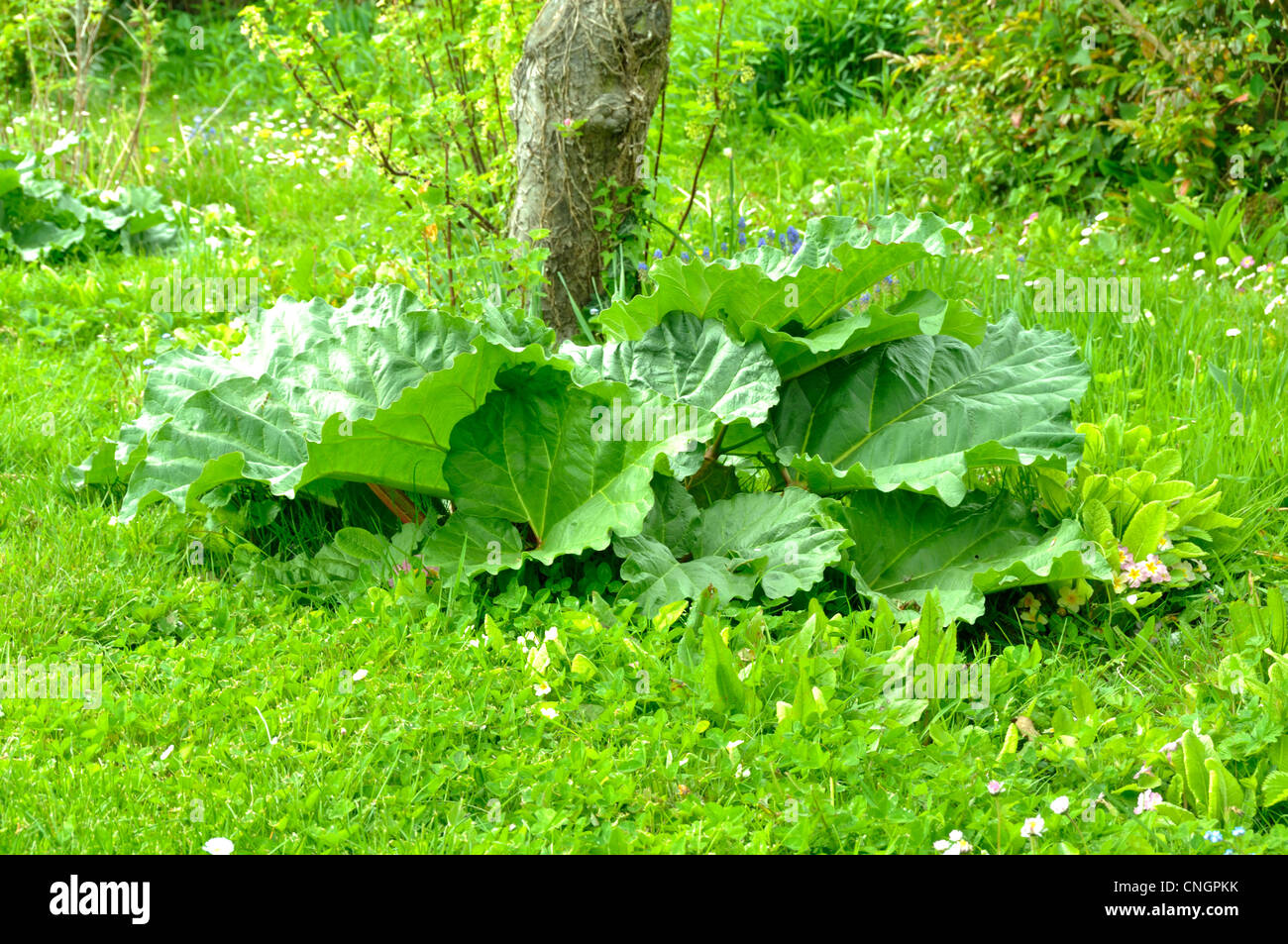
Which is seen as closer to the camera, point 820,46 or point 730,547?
point 730,547

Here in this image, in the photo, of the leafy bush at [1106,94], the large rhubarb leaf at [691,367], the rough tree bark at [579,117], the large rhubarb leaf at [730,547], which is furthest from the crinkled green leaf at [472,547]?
the leafy bush at [1106,94]

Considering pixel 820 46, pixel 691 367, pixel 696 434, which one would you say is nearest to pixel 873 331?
pixel 691 367

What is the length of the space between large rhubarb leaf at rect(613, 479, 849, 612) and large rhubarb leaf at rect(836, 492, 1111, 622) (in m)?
0.14

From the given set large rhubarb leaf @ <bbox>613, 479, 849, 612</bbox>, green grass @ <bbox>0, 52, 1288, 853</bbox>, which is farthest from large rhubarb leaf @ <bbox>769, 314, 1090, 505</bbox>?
green grass @ <bbox>0, 52, 1288, 853</bbox>

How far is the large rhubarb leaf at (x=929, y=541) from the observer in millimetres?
2881

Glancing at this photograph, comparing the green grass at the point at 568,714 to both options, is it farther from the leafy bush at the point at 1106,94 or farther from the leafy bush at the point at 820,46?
the leafy bush at the point at 820,46

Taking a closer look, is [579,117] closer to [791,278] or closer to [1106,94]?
[791,278]

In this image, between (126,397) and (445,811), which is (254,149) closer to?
(126,397)

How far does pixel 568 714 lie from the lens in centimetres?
249

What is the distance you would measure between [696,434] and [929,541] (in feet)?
2.19

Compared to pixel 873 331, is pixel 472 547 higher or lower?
lower

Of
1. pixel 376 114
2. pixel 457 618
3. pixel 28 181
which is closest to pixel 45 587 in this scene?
pixel 457 618

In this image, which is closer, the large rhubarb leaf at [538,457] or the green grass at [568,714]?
the green grass at [568,714]

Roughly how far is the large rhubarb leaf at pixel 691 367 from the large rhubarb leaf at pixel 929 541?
386 millimetres
